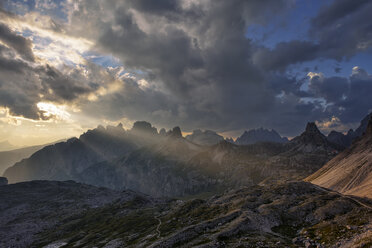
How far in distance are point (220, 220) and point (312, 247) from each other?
4006cm

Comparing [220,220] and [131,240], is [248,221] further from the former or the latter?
[131,240]

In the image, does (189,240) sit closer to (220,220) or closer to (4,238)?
(220,220)

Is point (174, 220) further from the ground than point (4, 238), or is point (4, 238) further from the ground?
point (174, 220)

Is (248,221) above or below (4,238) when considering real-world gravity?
above

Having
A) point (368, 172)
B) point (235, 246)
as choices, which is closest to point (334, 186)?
point (368, 172)

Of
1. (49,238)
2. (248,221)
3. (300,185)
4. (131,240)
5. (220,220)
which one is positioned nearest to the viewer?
(248,221)

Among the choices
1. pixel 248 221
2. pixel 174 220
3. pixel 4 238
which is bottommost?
pixel 4 238

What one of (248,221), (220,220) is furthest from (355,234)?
(220,220)

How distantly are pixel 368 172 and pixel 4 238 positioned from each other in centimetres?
27981

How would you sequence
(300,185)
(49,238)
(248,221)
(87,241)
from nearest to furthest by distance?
1. (248,221)
2. (87,241)
3. (300,185)
4. (49,238)

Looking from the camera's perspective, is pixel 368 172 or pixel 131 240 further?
pixel 368 172

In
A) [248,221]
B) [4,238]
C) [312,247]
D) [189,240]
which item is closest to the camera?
[312,247]

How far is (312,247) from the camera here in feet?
193

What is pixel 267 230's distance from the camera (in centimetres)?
7838
